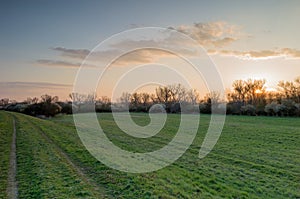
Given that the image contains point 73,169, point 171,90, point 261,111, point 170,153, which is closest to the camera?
point 73,169

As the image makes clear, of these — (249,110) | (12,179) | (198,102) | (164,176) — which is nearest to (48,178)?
(12,179)

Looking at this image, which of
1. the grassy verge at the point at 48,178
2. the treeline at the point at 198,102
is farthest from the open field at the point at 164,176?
the treeline at the point at 198,102

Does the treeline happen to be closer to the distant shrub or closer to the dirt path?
the distant shrub

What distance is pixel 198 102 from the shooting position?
95.1 m

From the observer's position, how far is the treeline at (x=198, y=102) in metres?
75.9

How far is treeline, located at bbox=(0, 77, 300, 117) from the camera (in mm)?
75906

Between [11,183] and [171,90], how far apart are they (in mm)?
92952

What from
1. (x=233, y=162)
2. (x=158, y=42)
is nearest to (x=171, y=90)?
(x=158, y=42)

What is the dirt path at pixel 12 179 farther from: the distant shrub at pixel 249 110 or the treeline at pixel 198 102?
the distant shrub at pixel 249 110

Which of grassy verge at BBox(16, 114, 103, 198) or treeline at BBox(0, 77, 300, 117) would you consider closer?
grassy verge at BBox(16, 114, 103, 198)

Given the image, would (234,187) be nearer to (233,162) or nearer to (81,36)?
(233,162)

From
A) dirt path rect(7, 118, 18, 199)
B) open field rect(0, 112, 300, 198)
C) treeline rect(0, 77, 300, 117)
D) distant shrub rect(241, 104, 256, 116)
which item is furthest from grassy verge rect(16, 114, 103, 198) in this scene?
distant shrub rect(241, 104, 256, 116)

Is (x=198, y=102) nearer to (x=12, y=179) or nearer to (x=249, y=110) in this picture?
(x=249, y=110)

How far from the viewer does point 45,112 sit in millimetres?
86375
